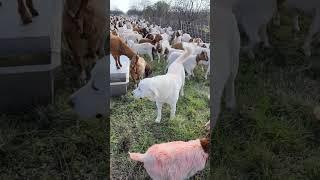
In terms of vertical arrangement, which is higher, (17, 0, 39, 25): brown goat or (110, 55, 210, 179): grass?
(17, 0, 39, 25): brown goat

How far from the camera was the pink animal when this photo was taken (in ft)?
9.66

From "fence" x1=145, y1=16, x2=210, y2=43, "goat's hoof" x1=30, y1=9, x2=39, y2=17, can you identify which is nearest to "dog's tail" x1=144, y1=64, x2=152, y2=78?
"fence" x1=145, y1=16, x2=210, y2=43

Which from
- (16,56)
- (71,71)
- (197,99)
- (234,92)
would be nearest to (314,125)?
(234,92)

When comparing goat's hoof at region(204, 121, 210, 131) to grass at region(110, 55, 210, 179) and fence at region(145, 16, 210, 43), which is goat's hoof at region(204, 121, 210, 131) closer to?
grass at region(110, 55, 210, 179)

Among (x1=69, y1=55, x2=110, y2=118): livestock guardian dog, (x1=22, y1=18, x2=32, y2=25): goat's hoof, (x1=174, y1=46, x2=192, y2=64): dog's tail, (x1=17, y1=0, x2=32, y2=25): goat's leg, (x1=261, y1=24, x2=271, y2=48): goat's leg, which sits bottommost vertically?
(x1=69, y1=55, x2=110, y2=118): livestock guardian dog

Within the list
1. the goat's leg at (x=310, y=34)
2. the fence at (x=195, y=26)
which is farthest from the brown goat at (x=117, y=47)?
the goat's leg at (x=310, y=34)

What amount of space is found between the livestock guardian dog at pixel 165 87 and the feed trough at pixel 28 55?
508 millimetres

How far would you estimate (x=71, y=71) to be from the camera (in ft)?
9.46

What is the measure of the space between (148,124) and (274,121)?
2.50ft

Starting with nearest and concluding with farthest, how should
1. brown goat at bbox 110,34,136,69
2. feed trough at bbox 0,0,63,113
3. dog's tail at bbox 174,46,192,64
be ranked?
1. feed trough at bbox 0,0,63,113
2. brown goat at bbox 110,34,136,69
3. dog's tail at bbox 174,46,192,64

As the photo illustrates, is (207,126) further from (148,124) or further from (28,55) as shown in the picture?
(28,55)

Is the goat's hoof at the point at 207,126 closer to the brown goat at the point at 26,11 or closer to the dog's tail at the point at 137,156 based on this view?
the dog's tail at the point at 137,156

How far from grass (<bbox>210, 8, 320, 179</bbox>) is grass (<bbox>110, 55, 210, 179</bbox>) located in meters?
0.16

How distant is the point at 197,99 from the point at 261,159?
0.53 metres
